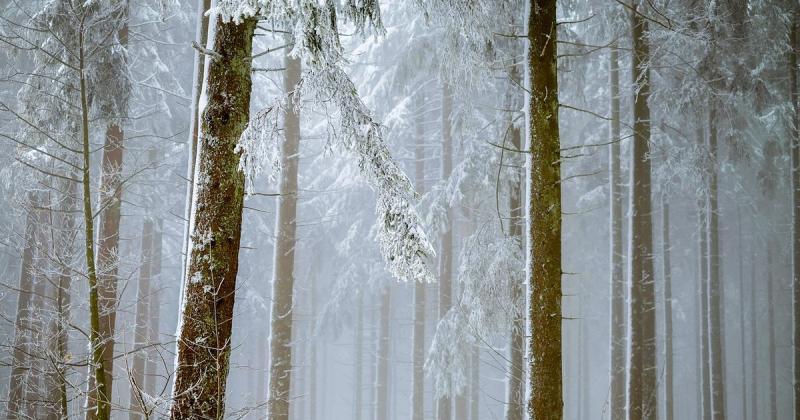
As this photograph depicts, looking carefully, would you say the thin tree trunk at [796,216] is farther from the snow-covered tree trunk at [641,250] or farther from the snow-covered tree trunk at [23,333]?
the snow-covered tree trunk at [23,333]

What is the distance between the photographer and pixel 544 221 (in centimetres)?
552

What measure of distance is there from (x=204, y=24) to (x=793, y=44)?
1197 cm

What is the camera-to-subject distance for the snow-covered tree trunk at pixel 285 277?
8.57 m

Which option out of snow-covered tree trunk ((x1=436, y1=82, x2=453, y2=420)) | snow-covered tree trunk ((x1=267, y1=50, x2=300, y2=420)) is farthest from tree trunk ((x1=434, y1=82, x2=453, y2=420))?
snow-covered tree trunk ((x1=267, y1=50, x2=300, y2=420))

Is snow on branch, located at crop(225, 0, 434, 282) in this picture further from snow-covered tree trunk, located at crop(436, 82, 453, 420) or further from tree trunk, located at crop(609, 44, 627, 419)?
snow-covered tree trunk, located at crop(436, 82, 453, 420)

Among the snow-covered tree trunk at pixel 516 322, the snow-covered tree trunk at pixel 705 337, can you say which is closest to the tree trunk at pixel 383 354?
the snow-covered tree trunk at pixel 705 337

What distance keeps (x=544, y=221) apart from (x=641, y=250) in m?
5.16

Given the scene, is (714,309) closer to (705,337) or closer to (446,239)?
(705,337)

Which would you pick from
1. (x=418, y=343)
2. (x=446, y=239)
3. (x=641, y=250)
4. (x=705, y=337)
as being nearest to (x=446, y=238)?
(x=446, y=239)

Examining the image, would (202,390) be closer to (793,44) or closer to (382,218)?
(382,218)

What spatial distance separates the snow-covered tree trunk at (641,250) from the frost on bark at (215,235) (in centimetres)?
722

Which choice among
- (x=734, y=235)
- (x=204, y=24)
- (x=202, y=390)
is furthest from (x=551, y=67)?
(x=734, y=235)

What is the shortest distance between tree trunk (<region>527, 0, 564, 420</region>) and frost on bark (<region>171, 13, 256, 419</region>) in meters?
2.77

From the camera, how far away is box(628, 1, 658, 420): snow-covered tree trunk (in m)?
9.41
